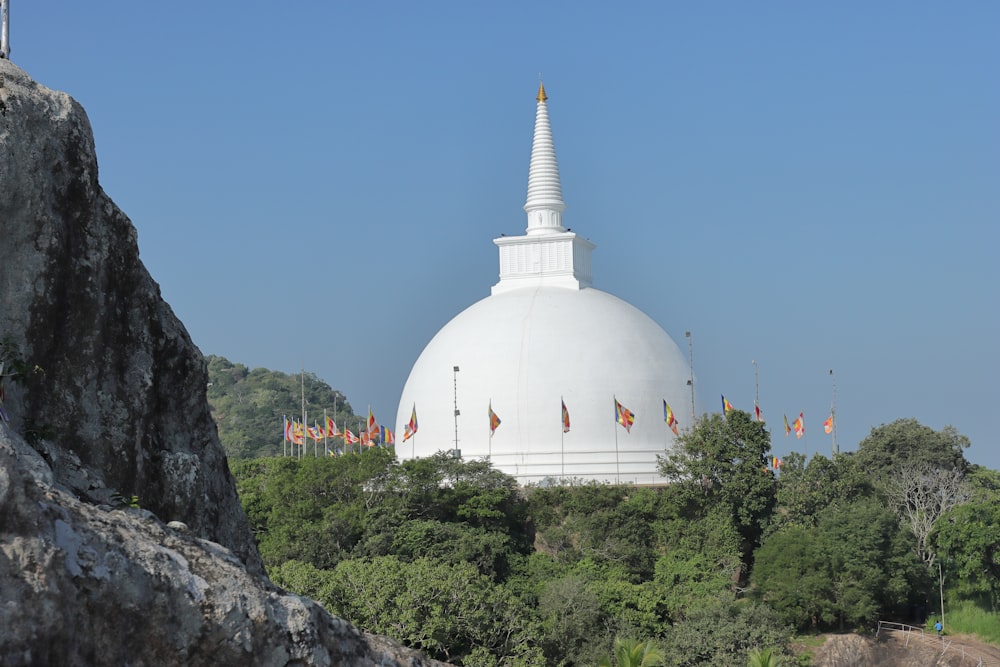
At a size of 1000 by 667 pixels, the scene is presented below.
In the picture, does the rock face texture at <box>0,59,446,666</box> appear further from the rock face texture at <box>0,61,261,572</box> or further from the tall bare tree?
the tall bare tree

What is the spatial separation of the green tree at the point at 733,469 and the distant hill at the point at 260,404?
5549 cm

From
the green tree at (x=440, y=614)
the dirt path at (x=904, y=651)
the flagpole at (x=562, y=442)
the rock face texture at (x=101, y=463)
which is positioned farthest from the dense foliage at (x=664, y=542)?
the rock face texture at (x=101, y=463)

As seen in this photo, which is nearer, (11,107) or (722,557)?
(11,107)

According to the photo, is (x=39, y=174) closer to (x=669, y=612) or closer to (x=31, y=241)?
(x=31, y=241)

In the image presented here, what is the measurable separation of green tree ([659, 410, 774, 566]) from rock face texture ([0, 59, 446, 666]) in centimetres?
3474

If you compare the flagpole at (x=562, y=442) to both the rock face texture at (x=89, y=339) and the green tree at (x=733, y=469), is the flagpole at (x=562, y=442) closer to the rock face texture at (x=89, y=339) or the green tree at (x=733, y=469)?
the green tree at (x=733, y=469)

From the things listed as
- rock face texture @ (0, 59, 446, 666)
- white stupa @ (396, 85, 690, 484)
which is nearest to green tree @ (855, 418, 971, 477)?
white stupa @ (396, 85, 690, 484)

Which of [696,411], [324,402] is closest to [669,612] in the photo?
[696,411]

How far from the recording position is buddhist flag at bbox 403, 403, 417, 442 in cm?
5634

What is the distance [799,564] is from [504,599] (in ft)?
43.3

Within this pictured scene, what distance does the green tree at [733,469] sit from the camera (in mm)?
47781

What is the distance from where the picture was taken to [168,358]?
14047mm

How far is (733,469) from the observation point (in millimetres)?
48406

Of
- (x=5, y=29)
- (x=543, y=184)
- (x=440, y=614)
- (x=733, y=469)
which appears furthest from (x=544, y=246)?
(x=5, y=29)
